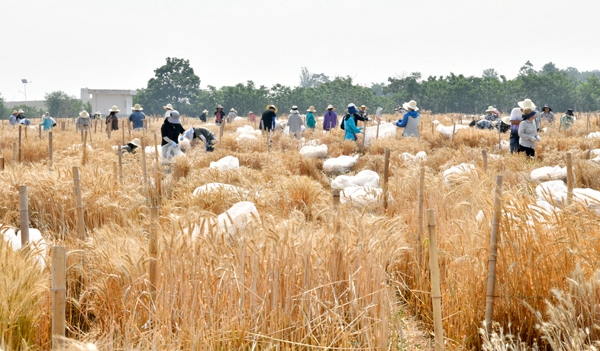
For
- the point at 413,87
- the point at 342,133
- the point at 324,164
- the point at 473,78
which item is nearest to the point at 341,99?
the point at 413,87

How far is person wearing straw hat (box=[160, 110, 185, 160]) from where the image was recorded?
32.7ft

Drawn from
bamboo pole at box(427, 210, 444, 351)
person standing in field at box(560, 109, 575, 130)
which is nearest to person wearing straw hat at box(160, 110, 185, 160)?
bamboo pole at box(427, 210, 444, 351)

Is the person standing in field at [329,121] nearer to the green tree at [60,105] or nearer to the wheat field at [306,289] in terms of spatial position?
the wheat field at [306,289]

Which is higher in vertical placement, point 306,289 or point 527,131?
point 527,131

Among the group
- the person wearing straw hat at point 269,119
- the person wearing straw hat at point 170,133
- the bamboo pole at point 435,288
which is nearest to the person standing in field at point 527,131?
the person wearing straw hat at point 170,133

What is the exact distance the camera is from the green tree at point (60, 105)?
59.8m

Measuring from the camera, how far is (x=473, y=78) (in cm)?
5156

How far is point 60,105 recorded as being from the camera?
6019cm

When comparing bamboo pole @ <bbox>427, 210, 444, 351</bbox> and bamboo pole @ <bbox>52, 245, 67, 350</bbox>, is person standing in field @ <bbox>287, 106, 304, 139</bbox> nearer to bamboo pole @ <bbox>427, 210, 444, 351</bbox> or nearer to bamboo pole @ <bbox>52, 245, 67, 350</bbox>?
bamboo pole @ <bbox>427, 210, 444, 351</bbox>

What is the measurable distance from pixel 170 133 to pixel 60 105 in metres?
54.9

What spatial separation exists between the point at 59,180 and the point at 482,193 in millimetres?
4235

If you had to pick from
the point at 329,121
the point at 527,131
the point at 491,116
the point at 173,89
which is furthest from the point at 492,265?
the point at 173,89

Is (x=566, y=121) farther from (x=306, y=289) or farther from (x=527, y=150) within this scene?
(x=306, y=289)

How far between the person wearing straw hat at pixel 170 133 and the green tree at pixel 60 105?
54.0 m
